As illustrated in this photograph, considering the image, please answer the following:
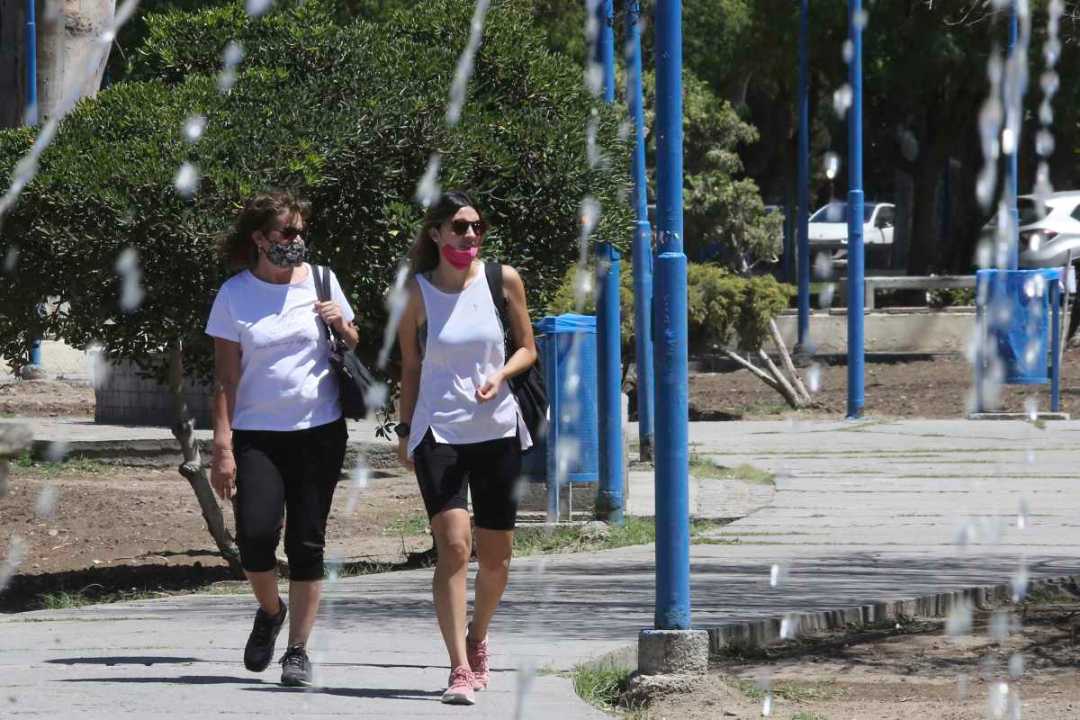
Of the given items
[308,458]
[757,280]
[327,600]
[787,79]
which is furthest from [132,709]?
[787,79]

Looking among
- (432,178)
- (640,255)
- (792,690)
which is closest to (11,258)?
(432,178)

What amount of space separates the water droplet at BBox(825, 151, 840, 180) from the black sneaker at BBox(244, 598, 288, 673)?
41.3 meters

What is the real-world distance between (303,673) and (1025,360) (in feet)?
48.8

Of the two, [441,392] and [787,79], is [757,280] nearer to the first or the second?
[441,392]

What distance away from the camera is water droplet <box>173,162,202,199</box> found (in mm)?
8867

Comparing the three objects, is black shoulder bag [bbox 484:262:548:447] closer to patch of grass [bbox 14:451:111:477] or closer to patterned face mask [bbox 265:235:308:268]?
patterned face mask [bbox 265:235:308:268]

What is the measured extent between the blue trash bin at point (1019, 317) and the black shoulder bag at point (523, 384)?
14406 millimetres

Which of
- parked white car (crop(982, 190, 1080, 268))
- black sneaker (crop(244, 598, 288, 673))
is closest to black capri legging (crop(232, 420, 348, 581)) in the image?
black sneaker (crop(244, 598, 288, 673))

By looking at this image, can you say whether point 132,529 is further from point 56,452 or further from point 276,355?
point 276,355

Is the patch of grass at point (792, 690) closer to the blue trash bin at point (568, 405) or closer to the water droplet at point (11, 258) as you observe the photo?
the blue trash bin at point (568, 405)

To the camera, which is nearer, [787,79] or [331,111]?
[331,111]

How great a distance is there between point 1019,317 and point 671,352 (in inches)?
580

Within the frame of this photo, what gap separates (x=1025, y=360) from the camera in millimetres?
19641

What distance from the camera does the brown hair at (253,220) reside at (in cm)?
604
